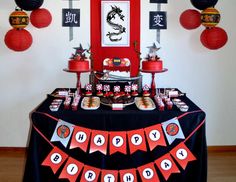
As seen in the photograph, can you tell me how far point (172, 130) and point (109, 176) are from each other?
1.80 feet

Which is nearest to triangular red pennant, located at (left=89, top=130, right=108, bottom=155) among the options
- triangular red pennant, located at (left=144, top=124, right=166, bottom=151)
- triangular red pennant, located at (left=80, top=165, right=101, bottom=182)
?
triangular red pennant, located at (left=80, top=165, right=101, bottom=182)

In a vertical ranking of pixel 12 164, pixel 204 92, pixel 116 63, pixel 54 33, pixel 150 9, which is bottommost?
pixel 12 164

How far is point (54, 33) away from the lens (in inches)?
136

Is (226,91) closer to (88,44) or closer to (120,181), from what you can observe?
(88,44)

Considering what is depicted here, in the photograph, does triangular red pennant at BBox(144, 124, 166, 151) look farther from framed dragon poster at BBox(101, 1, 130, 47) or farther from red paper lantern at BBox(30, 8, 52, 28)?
red paper lantern at BBox(30, 8, 52, 28)

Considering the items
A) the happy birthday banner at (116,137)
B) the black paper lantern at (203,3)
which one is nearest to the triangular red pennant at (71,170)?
the happy birthday banner at (116,137)

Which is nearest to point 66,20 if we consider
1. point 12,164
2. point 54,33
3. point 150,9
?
point 54,33

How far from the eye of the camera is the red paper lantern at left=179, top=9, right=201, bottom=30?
327cm

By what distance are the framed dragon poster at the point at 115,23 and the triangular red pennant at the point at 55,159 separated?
135cm

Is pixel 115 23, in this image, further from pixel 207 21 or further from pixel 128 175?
pixel 128 175

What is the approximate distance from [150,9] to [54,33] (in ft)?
3.18

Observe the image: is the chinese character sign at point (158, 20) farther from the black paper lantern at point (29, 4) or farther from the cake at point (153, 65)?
the black paper lantern at point (29, 4)

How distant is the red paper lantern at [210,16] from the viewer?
10.2 feet

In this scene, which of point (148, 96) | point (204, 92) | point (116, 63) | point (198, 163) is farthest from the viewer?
point (204, 92)
